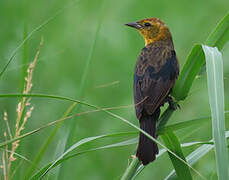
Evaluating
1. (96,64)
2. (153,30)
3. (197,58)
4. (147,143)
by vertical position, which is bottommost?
(96,64)

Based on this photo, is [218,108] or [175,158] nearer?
[218,108]

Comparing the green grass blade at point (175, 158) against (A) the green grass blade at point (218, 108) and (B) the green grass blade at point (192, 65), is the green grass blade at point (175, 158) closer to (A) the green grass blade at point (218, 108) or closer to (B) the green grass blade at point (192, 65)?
(B) the green grass blade at point (192, 65)

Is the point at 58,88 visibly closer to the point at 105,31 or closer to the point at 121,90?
the point at 121,90

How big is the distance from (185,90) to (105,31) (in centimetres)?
382

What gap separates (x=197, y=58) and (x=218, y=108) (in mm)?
514

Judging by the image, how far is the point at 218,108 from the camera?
1.85 metres

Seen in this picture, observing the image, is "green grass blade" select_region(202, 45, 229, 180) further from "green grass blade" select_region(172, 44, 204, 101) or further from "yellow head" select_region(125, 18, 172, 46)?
"yellow head" select_region(125, 18, 172, 46)

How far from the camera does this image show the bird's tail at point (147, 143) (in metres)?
2.34

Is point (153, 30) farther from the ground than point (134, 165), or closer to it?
farther from the ground

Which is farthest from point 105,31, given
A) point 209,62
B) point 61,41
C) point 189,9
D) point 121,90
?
point 209,62

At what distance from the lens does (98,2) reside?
701 cm

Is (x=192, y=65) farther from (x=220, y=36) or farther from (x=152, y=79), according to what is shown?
(x=152, y=79)

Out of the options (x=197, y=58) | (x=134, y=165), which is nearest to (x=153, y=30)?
(x=197, y=58)

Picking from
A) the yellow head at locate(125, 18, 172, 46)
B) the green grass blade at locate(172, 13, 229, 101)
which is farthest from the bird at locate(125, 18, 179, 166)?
the green grass blade at locate(172, 13, 229, 101)
